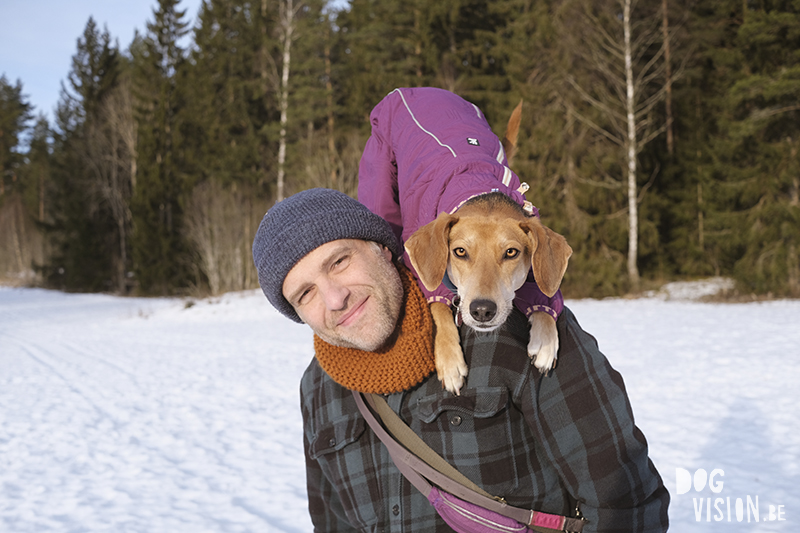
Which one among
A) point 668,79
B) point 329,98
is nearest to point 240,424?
point 329,98

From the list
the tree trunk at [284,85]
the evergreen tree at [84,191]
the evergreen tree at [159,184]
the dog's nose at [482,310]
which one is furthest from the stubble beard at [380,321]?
the evergreen tree at [84,191]

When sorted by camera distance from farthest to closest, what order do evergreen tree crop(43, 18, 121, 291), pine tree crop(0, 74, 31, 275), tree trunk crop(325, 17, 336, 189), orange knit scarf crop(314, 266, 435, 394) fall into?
pine tree crop(0, 74, 31, 275), evergreen tree crop(43, 18, 121, 291), tree trunk crop(325, 17, 336, 189), orange knit scarf crop(314, 266, 435, 394)

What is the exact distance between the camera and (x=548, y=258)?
77.5 inches

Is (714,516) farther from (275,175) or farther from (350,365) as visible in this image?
(275,175)

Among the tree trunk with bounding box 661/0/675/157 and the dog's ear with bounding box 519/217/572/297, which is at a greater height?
the tree trunk with bounding box 661/0/675/157

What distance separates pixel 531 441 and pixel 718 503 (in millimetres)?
3289

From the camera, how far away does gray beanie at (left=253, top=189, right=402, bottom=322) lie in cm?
A: 180

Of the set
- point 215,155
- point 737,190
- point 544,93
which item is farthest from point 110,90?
point 737,190

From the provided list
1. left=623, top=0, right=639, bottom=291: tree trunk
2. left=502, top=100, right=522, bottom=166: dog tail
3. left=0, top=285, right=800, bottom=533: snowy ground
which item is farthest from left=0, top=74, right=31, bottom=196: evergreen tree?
left=502, top=100, right=522, bottom=166: dog tail

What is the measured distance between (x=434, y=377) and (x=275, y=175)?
2501 centimetres

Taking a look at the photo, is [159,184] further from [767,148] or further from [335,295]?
[335,295]

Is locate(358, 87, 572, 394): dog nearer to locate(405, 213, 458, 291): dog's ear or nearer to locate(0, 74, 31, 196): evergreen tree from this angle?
locate(405, 213, 458, 291): dog's ear

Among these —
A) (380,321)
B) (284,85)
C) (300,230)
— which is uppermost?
(284,85)

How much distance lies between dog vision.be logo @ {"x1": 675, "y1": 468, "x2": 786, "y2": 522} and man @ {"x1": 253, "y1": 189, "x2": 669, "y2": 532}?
288 centimetres
